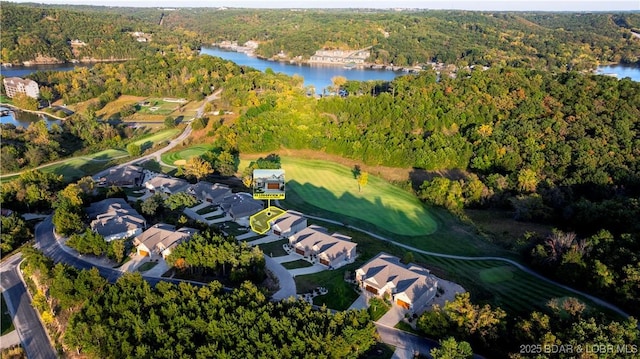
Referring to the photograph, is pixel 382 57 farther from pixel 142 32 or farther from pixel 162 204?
pixel 162 204

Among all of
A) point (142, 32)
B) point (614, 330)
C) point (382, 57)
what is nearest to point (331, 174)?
point (614, 330)

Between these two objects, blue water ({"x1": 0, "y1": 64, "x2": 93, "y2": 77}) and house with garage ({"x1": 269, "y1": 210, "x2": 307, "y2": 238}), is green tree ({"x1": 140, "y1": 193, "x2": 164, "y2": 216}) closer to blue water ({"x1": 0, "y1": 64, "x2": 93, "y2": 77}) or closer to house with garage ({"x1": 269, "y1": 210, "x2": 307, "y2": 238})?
house with garage ({"x1": 269, "y1": 210, "x2": 307, "y2": 238})

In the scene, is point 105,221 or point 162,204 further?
point 162,204

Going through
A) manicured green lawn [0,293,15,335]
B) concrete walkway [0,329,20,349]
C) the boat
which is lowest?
concrete walkway [0,329,20,349]

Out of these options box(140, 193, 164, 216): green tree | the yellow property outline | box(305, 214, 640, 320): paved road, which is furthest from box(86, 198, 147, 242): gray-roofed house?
box(305, 214, 640, 320): paved road

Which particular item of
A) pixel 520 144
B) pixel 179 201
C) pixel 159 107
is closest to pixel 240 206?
pixel 179 201

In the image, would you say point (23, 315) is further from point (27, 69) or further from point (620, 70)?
point (620, 70)
